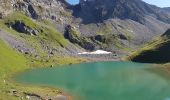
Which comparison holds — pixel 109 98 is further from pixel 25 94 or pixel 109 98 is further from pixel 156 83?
pixel 156 83

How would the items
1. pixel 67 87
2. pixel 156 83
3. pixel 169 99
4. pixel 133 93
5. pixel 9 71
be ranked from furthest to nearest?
pixel 9 71, pixel 156 83, pixel 67 87, pixel 133 93, pixel 169 99

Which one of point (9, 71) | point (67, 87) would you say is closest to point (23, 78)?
point (9, 71)

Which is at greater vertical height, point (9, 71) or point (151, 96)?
point (151, 96)

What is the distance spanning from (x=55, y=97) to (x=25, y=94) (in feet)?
29.8

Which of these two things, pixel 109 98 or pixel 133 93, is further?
pixel 133 93

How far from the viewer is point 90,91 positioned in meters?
105

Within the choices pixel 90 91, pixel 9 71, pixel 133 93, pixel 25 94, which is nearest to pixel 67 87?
pixel 90 91

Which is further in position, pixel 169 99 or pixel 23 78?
pixel 23 78

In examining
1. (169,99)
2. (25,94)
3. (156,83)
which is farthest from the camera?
(156,83)

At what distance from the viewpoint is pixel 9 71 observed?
501ft

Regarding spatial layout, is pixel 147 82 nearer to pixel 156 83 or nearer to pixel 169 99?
pixel 156 83

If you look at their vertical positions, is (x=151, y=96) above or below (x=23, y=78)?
above

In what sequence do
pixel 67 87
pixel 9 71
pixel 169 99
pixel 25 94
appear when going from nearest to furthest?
pixel 25 94 < pixel 169 99 < pixel 67 87 < pixel 9 71

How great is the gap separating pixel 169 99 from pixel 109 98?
15031mm
